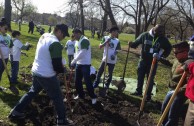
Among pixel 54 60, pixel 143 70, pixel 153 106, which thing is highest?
pixel 54 60

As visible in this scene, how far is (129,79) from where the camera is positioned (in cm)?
1115

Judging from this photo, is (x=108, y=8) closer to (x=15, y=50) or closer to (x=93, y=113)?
(x=15, y=50)

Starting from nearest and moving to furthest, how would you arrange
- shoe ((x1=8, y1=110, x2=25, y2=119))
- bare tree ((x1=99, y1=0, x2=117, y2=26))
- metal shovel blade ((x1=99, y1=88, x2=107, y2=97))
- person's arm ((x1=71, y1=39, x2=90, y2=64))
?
shoe ((x1=8, y1=110, x2=25, y2=119))
person's arm ((x1=71, y1=39, x2=90, y2=64))
metal shovel blade ((x1=99, y1=88, x2=107, y2=97))
bare tree ((x1=99, y1=0, x2=117, y2=26))

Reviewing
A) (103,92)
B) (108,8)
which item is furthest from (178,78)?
(108,8)

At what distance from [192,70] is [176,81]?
1.03 metres

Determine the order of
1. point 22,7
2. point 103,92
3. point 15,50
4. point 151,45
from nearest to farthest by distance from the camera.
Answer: point 151,45, point 103,92, point 15,50, point 22,7

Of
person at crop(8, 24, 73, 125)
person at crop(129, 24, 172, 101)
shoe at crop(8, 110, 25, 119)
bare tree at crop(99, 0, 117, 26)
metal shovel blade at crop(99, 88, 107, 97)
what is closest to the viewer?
person at crop(8, 24, 73, 125)

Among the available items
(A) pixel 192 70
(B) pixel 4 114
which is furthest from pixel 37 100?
(A) pixel 192 70

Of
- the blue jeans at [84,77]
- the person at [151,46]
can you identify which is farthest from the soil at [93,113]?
the person at [151,46]

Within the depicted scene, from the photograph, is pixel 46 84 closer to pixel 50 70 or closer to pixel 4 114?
pixel 50 70

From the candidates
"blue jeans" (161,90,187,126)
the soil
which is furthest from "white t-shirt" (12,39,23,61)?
"blue jeans" (161,90,187,126)

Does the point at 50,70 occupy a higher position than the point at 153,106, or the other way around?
the point at 50,70

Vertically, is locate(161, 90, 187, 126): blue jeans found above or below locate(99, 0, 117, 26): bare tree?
below

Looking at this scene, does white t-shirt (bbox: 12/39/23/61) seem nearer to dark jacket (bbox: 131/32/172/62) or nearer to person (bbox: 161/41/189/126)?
dark jacket (bbox: 131/32/172/62)
